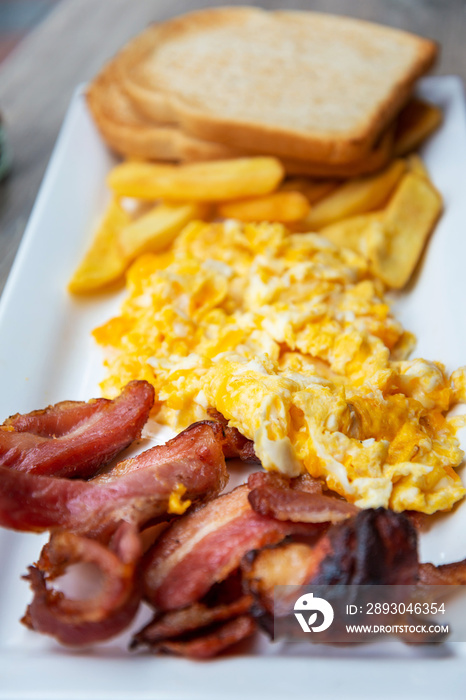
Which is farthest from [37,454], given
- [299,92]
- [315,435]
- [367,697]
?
[299,92]

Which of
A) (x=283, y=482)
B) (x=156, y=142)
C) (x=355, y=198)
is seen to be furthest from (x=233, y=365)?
(x=156, y=142)

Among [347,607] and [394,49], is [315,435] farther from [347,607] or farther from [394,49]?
[394,49]

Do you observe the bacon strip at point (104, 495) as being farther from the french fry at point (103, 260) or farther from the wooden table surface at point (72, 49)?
the wooden table surface at point (72, 49)

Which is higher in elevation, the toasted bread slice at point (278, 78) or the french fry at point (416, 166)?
the toasted bread slice at point (278, 78)

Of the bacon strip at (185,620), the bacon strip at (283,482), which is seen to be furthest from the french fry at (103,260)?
the bacon strip at (185,620)

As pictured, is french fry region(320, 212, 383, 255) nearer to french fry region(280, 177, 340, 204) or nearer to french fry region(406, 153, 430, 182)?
french fry region(280, 177, 340, 204)
